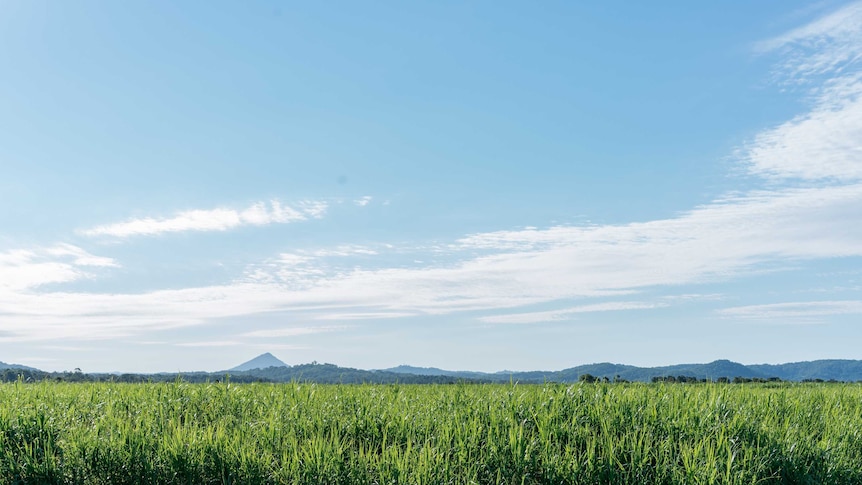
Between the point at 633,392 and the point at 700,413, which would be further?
the point at 633,392

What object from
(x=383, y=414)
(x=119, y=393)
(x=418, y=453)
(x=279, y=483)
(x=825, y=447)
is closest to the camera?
(x=279, y=483)

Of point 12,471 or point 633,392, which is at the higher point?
point 633,392

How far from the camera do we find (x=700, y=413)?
1069 cm

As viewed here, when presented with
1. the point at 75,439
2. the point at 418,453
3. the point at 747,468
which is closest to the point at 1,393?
the point at 75,439

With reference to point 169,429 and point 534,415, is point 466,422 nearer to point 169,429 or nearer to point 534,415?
point 534,415

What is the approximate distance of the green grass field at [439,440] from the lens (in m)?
8.92

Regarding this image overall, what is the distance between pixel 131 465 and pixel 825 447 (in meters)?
10.8

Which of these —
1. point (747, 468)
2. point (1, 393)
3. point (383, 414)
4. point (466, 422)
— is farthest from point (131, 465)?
point (747, 468)

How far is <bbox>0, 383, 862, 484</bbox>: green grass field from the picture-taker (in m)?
8.92

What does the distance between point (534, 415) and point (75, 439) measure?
730cm

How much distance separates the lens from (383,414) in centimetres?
1079

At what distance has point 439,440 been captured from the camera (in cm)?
948

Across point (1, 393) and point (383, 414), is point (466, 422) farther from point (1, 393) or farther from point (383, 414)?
point (1, 393)

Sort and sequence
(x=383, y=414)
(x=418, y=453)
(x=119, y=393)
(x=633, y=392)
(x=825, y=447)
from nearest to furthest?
(x=418, y=453)
(x=825, y=447)
(x=383, y=414)
(x=633, y=392)
(x=119, y=393)
